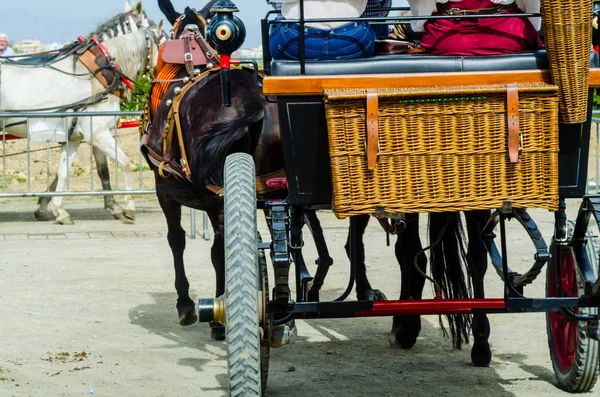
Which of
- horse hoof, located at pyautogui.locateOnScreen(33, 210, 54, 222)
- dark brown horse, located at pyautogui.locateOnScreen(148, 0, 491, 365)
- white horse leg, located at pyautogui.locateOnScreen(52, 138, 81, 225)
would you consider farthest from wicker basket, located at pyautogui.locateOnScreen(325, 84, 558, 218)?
horse hoof, located at pyautogui.locateOnScreen(33, 210, 54, 222)

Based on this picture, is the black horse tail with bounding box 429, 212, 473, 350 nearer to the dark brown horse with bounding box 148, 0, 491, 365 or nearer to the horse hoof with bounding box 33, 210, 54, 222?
the dark brown horse with bounding box 148, 0, 491, 365

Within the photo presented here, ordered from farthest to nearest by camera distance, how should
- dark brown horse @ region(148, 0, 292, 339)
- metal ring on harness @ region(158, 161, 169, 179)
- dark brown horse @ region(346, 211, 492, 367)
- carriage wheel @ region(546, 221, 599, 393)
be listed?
metal ring on harness @ region(158, 161, 169, 179)
dark brown horse @ region(148, 0, 292, 339)
dark brown horse @ region(346, 211, 492, 367)
carriage wheel @ region(546, 221, 599, 393)

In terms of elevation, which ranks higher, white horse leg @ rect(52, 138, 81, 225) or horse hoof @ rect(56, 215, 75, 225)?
white horse leg @ rect(52, 138, 81, 225)

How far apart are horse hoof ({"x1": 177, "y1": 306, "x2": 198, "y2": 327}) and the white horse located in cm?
528

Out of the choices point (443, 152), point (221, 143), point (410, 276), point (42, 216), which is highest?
point (443, 152)

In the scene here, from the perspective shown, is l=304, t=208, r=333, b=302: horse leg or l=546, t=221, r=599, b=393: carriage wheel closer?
l=546, t=221, r=599, b=393: carriage wheel

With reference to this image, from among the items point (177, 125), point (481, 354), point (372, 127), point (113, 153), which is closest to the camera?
point (372, 127)

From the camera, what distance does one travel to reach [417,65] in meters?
3.96

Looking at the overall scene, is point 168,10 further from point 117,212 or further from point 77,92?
point 77,92

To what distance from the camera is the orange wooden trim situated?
3789 millimetres

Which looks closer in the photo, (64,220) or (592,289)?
(592,289)

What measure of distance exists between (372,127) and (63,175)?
899 cm

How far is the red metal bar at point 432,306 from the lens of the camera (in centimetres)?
407

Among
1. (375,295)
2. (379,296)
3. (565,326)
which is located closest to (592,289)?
(565,326)
